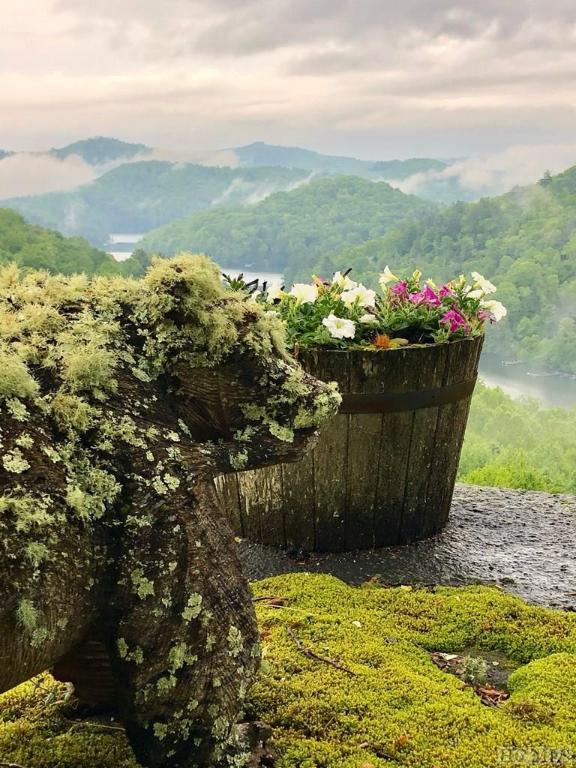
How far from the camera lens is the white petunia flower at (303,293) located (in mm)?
5828

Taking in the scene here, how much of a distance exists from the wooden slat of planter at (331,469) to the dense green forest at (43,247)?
7312 millimetres

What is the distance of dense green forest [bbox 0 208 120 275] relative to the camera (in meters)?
12.7

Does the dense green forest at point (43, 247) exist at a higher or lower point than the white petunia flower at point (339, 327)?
lower

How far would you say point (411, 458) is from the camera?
5719 millimetres

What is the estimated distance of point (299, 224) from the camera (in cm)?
2938

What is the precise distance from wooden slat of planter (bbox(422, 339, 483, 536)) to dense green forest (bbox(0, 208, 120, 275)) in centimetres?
748

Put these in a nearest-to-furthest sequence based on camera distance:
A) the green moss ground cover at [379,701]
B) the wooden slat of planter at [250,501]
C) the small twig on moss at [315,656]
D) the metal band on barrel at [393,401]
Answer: the green moss ground cover at [379,701] → the small twig on moss at [315,656] → the metal band on barrel at [393,401] → the wooden slat of planter at [250,501]

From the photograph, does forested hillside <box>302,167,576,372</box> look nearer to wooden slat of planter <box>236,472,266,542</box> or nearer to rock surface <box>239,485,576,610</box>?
rock surface <box>239,485,576,610</box>

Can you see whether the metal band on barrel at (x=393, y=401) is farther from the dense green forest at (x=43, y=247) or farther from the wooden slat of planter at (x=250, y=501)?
the dense green forest at (x=43, y=247)

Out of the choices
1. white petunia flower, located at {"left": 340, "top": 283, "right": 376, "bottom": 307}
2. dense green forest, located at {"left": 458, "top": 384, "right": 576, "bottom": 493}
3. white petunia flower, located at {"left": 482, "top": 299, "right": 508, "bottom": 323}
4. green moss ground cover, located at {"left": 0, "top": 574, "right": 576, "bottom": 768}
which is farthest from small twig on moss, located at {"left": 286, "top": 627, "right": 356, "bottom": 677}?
dense green forest, located at {"left": 458, "top": 384, "right": 576, "bottom": 493}

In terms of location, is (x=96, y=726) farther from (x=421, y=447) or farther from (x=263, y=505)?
(x=421, y=447)

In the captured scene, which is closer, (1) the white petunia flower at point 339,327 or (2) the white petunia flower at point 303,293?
(1) the white petunia flower at point 339,327

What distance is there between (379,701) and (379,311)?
3.50m

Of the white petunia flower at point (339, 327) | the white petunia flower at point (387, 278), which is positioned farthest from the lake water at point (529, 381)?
the white petunia flower at point (339, 327)
